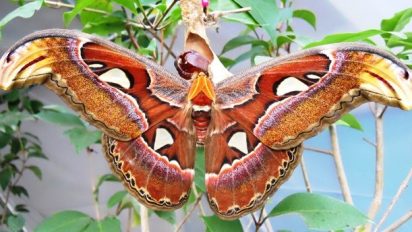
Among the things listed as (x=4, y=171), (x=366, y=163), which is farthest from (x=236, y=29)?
(x=4, y=171)

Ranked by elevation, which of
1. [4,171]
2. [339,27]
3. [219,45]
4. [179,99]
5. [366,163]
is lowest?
[4,171]

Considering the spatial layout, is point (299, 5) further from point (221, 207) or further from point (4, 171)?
point (4, 171)

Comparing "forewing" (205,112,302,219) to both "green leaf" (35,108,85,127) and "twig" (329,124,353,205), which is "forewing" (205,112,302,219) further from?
"green leaf" (35,108,85,127)

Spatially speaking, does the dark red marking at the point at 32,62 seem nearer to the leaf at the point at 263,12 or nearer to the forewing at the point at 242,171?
the forewing at the point at 242,171

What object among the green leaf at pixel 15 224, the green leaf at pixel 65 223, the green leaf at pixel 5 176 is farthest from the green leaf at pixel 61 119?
the green leaf at pixel 5 176

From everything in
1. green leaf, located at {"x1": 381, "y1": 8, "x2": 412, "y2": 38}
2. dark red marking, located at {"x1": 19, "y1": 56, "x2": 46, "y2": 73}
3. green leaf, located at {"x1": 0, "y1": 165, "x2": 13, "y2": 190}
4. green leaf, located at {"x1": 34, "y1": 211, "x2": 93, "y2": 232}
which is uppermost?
dark red marking, located at {"x1": 19, "y1": 56, "x2": 46, "y2": 73}

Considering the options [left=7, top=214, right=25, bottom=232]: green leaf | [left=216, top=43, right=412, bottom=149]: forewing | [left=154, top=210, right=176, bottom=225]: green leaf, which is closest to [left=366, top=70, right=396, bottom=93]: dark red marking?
[left=216, top=43, right=412, bottom=149]: forewing
